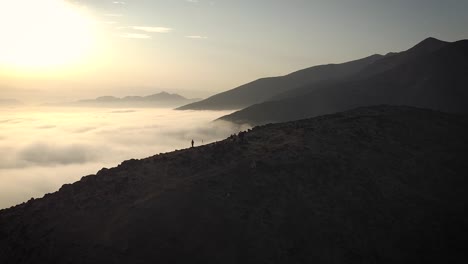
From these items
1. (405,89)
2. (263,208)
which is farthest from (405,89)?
(263,208)

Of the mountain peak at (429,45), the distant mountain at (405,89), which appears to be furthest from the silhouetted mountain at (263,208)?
the mountain peak at (429,45)

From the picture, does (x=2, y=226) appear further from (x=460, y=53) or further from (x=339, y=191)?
(x=460, y=53)

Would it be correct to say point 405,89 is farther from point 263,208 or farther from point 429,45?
point 263,208

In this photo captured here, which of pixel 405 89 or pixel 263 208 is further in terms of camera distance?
pixel 405 89

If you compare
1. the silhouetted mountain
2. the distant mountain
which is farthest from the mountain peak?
the silhouetted mountain

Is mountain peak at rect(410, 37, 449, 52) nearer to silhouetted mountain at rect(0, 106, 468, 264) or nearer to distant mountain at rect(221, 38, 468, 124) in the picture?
distant mountain at rect(221, 38, 468, 124)
